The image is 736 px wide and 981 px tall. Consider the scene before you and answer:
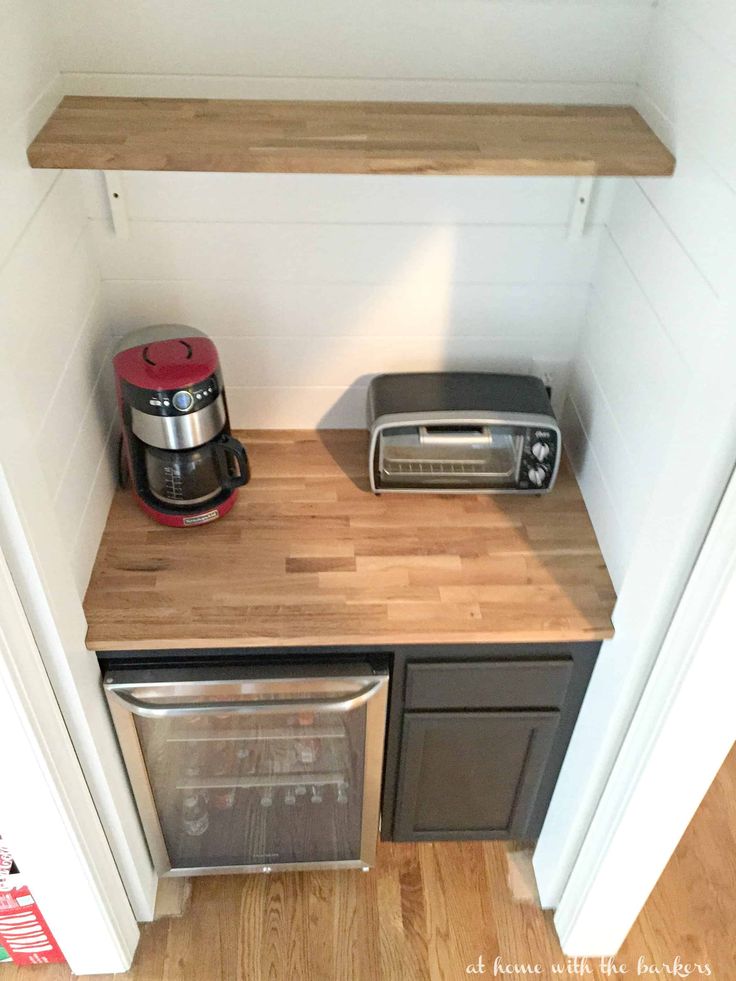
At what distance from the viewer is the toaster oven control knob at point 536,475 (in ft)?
5.10

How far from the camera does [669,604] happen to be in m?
1.20

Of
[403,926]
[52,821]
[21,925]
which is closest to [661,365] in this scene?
[52,821]

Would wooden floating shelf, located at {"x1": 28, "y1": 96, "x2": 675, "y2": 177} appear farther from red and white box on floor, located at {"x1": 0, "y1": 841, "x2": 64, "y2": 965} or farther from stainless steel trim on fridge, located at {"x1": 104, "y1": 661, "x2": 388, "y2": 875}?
red and white box on floor, located at {"x1": 0, "y1": 841, "x2": 64, "y2": 965}

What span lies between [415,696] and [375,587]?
8.8 inches

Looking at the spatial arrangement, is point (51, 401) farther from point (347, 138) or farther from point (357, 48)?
point (357, 48)

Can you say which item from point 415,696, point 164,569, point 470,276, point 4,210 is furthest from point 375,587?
point 4,210

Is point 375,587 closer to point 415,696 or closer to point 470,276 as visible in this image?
point 415,696

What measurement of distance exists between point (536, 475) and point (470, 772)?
61cm

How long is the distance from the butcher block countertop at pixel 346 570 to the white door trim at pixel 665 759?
0.18 meters

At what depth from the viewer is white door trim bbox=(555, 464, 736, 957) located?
43.8 inches

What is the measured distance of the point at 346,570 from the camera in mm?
1452

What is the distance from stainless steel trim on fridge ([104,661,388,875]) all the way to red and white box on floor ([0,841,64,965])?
0.24 metres

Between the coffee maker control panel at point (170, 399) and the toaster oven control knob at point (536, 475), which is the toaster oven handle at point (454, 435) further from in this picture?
the coffee maker control panel at point (170, 399)

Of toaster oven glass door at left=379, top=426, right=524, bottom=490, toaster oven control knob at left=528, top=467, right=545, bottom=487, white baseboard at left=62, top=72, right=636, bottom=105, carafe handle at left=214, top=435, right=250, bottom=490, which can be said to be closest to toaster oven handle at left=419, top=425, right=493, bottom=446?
toaster oven glass door at left=379, top=426, right=524, bottom=490
